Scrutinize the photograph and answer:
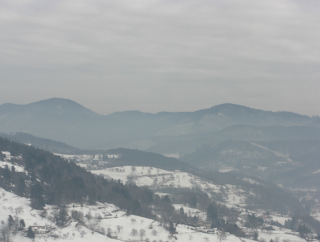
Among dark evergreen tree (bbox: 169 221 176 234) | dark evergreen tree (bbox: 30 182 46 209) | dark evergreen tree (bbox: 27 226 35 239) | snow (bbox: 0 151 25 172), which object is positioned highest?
snow (bbox: 0 151 25 172)

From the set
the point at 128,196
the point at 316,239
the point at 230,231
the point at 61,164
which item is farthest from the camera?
A: the point at 61,164

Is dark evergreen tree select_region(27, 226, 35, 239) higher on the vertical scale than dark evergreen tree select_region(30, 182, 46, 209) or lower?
lower

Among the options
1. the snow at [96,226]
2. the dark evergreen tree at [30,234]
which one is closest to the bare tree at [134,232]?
the snow at [96,226]

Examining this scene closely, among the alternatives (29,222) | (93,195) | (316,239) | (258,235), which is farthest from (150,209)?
(316,239)

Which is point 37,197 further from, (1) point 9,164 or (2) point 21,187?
(1) point 9,164

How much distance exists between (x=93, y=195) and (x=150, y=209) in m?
24.8

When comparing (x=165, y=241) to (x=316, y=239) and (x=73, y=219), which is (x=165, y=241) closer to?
(x=73, y=219)

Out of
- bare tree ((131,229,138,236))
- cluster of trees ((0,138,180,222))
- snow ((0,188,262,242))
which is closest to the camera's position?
snow ((0,188,262,242))

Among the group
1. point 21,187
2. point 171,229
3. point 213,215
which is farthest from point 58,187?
point 213,215

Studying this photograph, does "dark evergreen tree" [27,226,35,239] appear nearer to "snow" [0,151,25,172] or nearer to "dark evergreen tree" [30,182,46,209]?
"dark evergreen tree" [30,182,46,209]

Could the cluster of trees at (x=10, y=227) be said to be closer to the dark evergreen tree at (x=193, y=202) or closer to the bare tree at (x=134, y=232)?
the bare tree at (x=134, y=232)

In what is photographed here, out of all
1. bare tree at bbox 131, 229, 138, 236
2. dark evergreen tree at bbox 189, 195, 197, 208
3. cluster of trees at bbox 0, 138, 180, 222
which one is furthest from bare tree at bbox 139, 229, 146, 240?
dark evergreen tree at bbox 189, 195, 197, 208

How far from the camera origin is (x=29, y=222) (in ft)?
346

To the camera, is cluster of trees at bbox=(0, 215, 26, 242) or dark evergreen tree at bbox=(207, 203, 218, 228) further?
dark evergreen tree at bbox=(207, 203, 218, 228)
